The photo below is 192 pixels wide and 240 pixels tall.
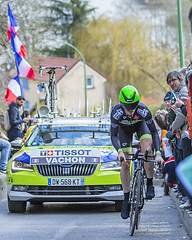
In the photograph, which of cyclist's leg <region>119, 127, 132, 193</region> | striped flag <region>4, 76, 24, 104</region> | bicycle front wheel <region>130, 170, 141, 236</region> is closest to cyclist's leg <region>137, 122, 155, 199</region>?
cyclist's leg <region>119, 127, 132, 193</region>

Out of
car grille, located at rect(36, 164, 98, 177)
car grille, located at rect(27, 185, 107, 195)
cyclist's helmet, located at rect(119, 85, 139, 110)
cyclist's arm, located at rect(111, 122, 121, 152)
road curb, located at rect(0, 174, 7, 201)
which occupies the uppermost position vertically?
cyclist's helmet, located at rect(119, 85, 139, 110)

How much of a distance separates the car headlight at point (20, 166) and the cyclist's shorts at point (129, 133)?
2464mm

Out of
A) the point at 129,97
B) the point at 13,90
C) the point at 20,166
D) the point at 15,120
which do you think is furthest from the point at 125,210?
the point at 13,90

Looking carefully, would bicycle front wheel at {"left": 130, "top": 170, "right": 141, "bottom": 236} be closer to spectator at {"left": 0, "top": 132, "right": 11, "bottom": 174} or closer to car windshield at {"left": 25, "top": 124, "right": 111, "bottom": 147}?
car windshield at {"left": 25, "top": 124, "right": 111, "bottom": 147}

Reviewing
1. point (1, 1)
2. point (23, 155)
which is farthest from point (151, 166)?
point (1, 1)

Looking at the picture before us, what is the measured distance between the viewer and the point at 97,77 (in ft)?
212

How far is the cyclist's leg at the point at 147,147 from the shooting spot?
845 centimetres

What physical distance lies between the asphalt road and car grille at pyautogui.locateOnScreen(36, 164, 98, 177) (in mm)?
683

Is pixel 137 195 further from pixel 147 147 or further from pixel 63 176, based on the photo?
pixel 63 176

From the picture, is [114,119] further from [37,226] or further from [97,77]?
[97,77]

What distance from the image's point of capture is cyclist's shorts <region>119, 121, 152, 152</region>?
8.60m

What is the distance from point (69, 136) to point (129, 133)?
310cm

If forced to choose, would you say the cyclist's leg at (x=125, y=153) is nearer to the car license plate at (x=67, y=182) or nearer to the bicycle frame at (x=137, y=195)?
the bicycle frame at (x=137, y=195)

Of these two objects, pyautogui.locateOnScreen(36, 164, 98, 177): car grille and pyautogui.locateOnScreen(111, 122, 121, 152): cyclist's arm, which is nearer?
pyautogui.locateOnScreen(111, 122, 121, 152): cyclist's arm
